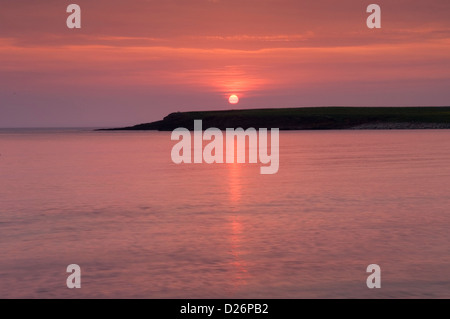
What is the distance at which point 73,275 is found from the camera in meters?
13.2

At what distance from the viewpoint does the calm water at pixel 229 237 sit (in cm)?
1263

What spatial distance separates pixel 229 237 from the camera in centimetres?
1734

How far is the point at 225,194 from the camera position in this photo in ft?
89.1

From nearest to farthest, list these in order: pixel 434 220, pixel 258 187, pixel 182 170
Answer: pixel 434 220
pixel 258 187
pixel 182 170

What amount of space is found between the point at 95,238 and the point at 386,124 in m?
179

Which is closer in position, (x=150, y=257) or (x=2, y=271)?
(x=2, y=271)

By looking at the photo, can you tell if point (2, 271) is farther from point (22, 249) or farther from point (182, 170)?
point (182, 170)

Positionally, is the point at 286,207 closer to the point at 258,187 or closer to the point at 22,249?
the point at 258,187

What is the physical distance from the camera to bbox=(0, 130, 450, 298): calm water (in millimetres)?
12633

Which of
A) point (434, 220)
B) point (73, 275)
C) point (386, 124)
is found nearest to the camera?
point (73, 275)

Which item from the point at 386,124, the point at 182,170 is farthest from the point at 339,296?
the point at 386,124
